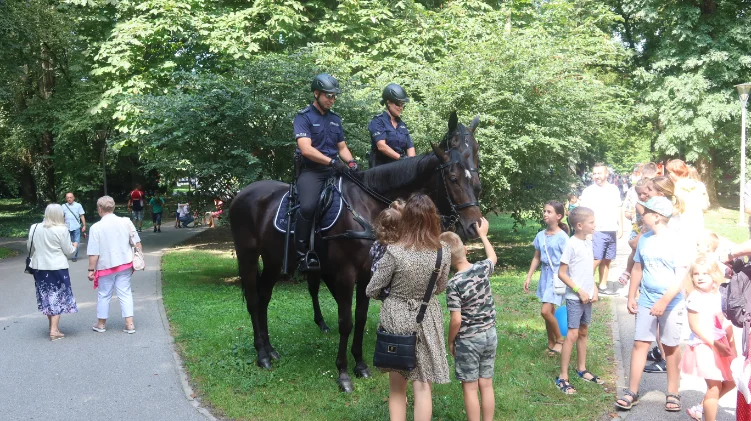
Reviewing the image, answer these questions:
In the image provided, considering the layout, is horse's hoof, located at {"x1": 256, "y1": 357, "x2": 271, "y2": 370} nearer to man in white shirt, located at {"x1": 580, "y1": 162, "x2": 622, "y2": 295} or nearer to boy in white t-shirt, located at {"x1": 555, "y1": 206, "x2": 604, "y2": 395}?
boy in white t-shirt, located at {"x1": 555, "y1": 206, "x2": 604, "y2": 395}

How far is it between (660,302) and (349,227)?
9.87 ft

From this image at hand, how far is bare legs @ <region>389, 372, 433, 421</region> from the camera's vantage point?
5004mm

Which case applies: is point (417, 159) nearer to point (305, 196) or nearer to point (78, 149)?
point (305, 196)

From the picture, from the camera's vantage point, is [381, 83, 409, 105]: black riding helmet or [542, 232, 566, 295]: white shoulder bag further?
[381, 83, 409, 105]: black riding helmet

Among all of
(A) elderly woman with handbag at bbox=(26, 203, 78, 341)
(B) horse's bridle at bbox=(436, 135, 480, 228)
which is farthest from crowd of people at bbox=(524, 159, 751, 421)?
(A) elderly woman with handbag at bbox=(26, 203, 78, 341)

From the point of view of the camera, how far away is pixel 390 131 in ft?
25.6

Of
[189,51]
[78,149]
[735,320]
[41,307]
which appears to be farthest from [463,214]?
[78,149]

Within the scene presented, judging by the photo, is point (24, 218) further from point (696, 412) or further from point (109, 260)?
point (696, 412)

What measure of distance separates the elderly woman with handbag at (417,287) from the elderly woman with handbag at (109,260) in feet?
20.0

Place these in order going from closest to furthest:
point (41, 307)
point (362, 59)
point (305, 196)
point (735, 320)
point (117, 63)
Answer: point (735, 320), point (305, 196), point (41, 307), point (362, 59), point (117, 63)

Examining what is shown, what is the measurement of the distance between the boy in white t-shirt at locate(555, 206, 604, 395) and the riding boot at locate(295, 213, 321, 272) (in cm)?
251

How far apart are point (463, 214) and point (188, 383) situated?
3.58 metres

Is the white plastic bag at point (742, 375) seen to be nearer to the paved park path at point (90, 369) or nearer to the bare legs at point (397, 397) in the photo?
the bare legs at point (397, 397)

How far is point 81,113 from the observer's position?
2534 centimetres
